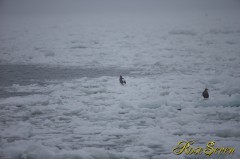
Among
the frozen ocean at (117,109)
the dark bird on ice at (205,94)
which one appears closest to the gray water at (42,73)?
the frozen ocean at (117,109)

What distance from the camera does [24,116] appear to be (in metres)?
8.30

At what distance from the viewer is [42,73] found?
554 inches

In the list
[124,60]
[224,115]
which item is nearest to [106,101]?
[224,115]

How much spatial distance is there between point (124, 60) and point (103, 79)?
16.4 ft

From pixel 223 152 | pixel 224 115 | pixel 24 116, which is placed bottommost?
pixel 223 152

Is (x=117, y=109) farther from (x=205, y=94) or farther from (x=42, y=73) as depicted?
(x=42, y=73)

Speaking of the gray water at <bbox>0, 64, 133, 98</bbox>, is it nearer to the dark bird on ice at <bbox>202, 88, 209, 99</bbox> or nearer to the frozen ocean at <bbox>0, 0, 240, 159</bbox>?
the frozen ocean at <bbox>0, 0, 240, 159</bbox>

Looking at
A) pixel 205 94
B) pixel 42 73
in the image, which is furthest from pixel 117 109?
pixel 42 73

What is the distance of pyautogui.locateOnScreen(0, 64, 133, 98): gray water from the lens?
41.6 ft

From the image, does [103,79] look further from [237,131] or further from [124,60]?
[237,131]

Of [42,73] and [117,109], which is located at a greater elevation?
[42,73]

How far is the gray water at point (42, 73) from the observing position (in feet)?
41.6

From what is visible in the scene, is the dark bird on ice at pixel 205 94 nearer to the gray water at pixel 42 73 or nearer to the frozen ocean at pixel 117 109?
the frozen ocean at pixel 117 109

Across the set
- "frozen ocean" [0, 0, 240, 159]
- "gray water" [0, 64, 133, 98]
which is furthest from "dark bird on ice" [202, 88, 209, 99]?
"gray water" [0, 64, 133, 98]
